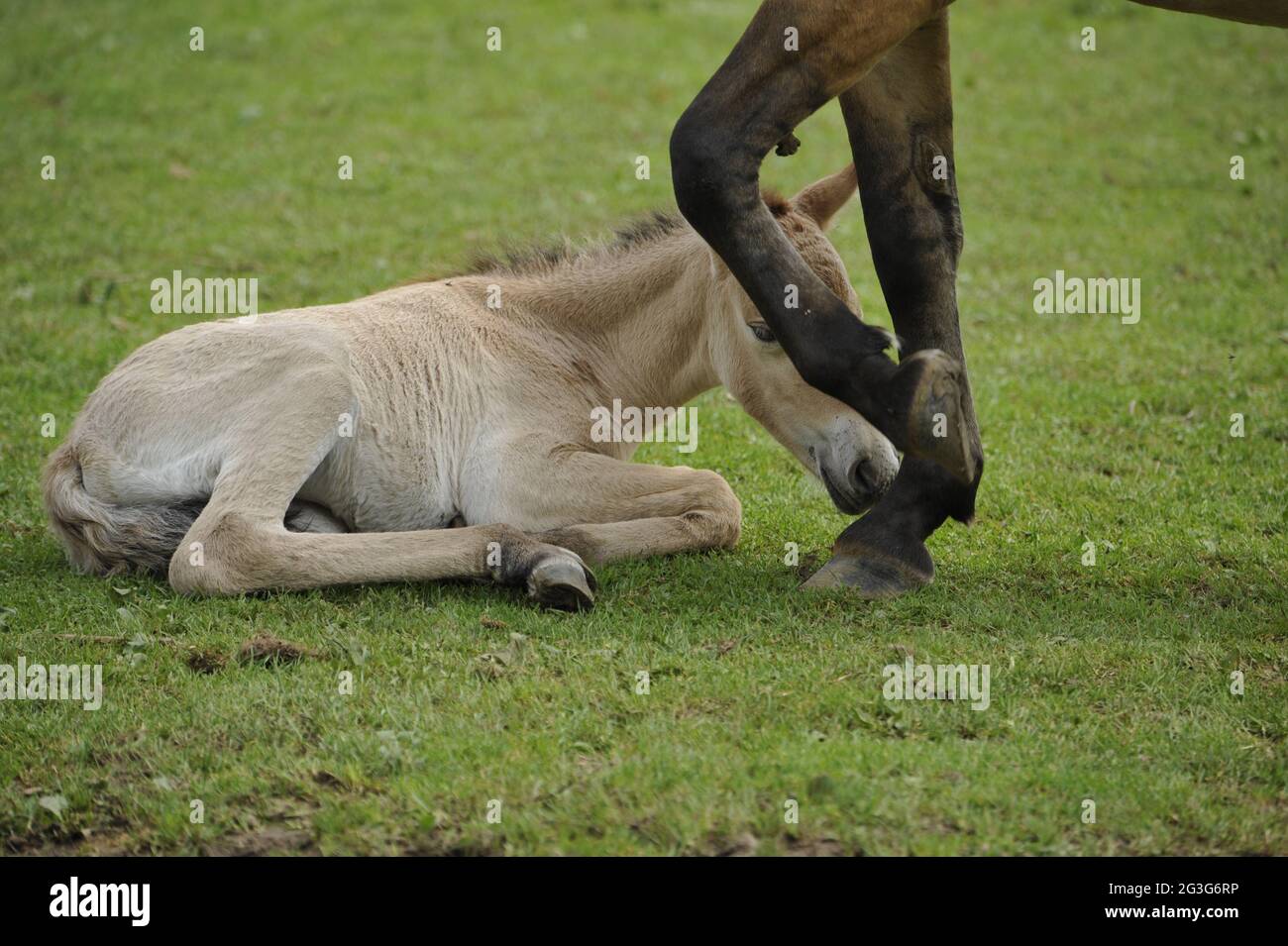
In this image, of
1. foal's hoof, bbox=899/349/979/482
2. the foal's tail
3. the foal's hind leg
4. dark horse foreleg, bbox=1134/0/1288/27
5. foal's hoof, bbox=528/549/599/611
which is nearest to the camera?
foal's hoof, bbox=899/349/979/482

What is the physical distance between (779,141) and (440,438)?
2.07m

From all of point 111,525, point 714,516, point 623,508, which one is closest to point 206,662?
point 111,525

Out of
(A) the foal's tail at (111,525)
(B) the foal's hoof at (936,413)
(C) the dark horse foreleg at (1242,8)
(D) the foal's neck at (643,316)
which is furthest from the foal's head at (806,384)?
(A) the foal's tail at (111,525)

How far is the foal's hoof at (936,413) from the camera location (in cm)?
434

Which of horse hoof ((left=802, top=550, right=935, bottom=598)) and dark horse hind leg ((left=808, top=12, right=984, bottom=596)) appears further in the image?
dark horse hind leg ((left=808, top=12, right=984, bottom=596))

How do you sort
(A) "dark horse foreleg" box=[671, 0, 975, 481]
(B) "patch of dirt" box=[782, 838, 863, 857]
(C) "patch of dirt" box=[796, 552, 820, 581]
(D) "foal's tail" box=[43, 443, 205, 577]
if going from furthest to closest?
(C) "patch of dirt" box=[796, 552, 820, 581]
(D) "foal's tail" box=[43, 443, 205, 577]
(A) "dark horse foreleg" box=[671, 0, 975, 481]
(B) "patch of dirt" box=[782, 838, 863, 857]

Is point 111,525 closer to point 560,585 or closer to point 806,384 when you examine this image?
point 560,585

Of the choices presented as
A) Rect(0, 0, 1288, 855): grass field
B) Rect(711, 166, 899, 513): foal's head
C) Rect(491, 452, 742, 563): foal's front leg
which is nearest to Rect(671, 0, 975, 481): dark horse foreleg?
Rect(711, 166, 899, 513): foal's head

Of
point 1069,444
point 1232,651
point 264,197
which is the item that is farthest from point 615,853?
point 264,197

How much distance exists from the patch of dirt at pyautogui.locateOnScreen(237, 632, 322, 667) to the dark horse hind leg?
2.07 m

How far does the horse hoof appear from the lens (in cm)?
535

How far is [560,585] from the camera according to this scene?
5.19m

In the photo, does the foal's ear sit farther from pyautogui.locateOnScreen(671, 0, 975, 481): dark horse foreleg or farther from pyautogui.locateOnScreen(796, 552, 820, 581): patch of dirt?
pyautogui.locateOnScreen(796, 552, 820, 581): patch of dirt

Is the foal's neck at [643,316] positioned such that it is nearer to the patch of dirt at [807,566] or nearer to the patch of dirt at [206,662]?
the patch of dirt at [807,566]
